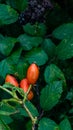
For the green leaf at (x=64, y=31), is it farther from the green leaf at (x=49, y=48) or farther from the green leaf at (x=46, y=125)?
the green leaf at (x=46, y=125)

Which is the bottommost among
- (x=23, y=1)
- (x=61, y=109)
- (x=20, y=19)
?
(x=61, y=109)

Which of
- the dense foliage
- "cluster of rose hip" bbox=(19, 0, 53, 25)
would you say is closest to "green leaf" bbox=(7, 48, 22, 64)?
the dense foliage

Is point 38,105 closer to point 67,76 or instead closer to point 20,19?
point 67,76

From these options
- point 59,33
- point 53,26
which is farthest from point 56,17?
point 59,33

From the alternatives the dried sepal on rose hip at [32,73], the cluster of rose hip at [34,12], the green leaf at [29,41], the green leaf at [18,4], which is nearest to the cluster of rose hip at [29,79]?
the dried sepal on rose hip at [32,73]

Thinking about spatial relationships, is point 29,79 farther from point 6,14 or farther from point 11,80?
point 6,14
